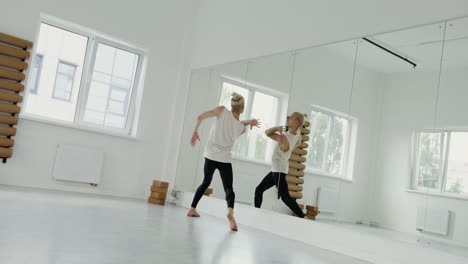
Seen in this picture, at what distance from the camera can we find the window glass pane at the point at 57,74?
6254 mm

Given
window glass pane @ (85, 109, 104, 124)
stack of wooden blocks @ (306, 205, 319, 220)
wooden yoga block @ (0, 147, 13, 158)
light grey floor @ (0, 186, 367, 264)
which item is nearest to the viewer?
light grey floor @ (0, 186, 367, 264)

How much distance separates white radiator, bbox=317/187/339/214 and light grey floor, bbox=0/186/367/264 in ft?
1.47

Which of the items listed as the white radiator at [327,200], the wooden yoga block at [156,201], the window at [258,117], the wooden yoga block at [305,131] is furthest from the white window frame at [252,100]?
the wooden yoga block at [156,201]

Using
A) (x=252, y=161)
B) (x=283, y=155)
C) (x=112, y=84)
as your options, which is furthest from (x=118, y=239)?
(x=112, y=84)

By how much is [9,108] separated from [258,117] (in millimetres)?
3238

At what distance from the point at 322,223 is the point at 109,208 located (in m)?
2.30

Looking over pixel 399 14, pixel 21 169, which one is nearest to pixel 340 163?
pixel 399 14

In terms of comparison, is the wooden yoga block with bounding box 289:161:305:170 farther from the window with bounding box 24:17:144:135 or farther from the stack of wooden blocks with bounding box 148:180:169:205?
the window with bounding box 24:17:144:135

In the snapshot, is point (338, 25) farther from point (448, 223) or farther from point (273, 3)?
point (448, 223)

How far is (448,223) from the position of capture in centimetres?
340

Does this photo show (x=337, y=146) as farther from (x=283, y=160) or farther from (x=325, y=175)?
(x=283, y=160)

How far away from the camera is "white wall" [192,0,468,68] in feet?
13.1

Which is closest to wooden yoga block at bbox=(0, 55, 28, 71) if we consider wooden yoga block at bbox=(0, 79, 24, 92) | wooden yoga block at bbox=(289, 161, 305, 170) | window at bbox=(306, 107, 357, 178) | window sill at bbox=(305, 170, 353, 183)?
wooden yoga block at bbox=(0, 79, 24, 92)

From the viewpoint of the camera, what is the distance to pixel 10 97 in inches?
221
